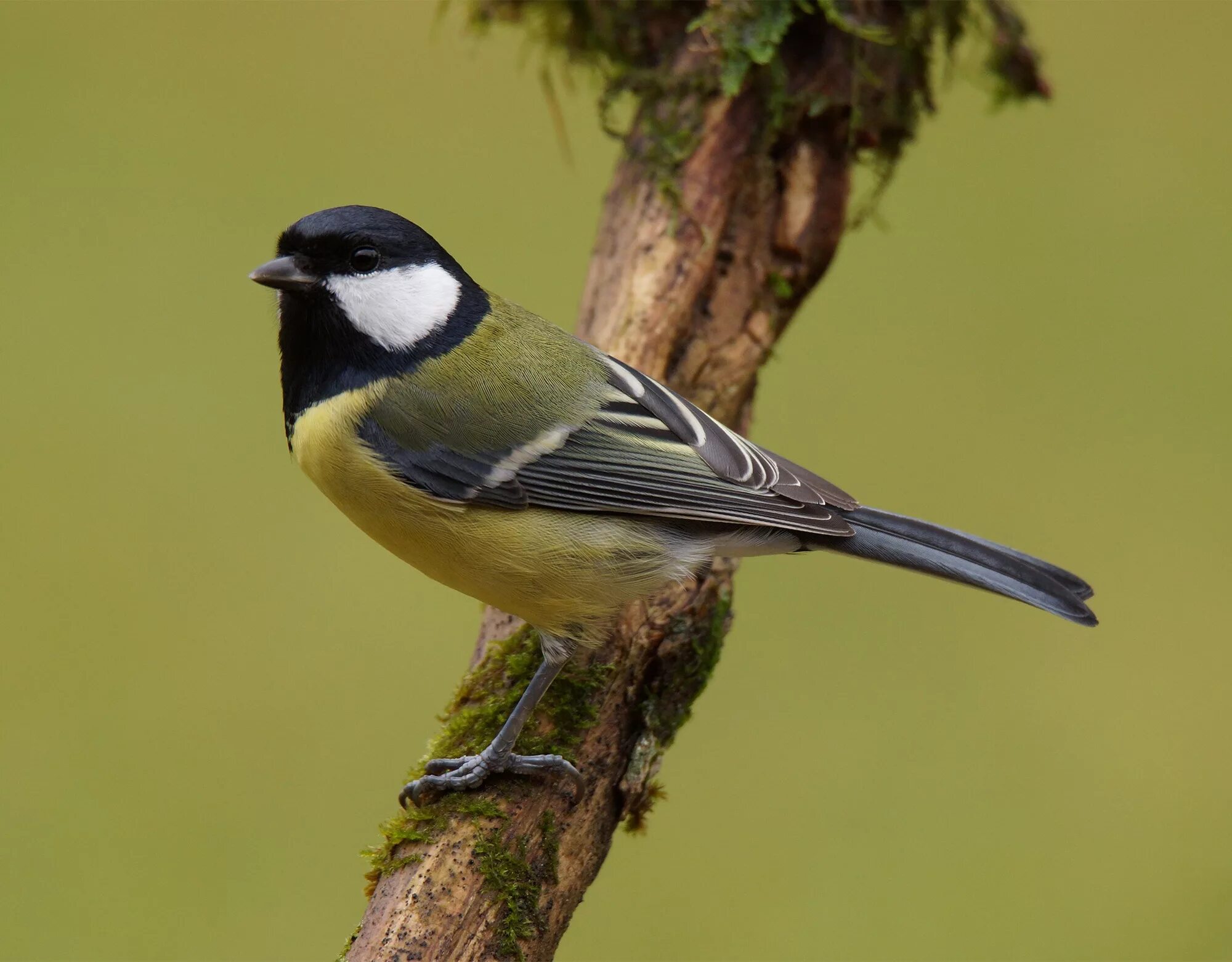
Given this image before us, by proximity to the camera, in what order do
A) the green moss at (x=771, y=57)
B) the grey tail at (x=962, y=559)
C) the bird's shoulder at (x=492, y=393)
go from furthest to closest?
the green moss at (x=771, y=57) → the grey tail at (x=962, y=559) → the bird's shoulder at (x=492, y=393)

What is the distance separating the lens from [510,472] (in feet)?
7.50

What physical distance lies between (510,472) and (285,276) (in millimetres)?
590

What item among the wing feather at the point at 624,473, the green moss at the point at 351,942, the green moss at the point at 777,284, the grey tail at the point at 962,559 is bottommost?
the green moss at the point at 351,942

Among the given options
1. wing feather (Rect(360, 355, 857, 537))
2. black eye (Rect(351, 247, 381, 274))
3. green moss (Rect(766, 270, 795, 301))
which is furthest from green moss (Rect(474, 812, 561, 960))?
green moss (Rect(766, 270, 795, 301))

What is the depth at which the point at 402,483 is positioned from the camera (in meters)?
2.25

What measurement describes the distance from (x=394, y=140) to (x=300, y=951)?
3.68 meters

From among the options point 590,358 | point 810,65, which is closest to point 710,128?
point 810,65

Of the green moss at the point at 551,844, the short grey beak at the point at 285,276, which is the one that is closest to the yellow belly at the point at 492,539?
the short grey beak at the point at 285,276

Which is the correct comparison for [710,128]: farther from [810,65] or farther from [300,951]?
[300,951]

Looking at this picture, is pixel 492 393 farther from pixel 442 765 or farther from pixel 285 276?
pixel 442 765

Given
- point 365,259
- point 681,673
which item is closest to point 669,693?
point 681,673

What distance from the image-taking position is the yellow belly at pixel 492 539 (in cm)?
226

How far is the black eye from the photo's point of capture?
2.32 meters

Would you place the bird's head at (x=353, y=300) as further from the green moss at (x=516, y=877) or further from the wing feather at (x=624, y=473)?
the green moss at (x=516, y=877)
